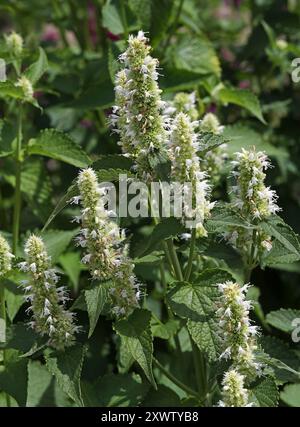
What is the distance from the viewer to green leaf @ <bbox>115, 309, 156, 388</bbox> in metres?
2.04

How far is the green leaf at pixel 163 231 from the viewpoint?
2006 millimetres

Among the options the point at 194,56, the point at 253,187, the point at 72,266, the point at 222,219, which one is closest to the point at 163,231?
the point at 222,219

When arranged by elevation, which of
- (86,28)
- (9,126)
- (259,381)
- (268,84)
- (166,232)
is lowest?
(259,381)

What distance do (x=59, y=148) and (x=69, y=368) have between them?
92 centimetres

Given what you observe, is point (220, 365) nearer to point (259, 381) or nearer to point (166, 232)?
point (259, 381)

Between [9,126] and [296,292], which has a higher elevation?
[9,126]

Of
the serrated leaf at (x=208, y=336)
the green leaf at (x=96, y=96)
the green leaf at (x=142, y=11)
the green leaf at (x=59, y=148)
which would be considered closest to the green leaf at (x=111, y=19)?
the green leaf at (x=142, y=11)

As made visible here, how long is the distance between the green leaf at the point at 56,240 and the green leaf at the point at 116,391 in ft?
1.63

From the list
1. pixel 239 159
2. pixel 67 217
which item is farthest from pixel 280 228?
pixel 67 217

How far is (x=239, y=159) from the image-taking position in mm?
2096

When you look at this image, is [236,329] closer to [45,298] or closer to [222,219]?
[222,219]

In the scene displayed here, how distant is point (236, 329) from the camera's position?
6.54 ft

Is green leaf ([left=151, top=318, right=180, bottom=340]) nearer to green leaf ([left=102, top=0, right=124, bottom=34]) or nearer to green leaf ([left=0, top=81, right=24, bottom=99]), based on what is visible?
green leaf ([left=0, top=81, right=24, bottom=99])
